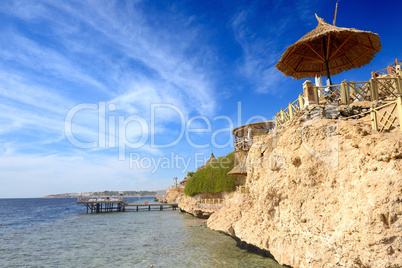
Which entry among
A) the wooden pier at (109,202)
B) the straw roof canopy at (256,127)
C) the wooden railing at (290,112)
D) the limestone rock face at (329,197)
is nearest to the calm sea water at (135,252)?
the limestone rock face at (329,197)

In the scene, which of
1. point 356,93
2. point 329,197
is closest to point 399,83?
point 356,93

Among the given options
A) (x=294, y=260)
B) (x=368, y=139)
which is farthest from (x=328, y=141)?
(x=294, y=260)

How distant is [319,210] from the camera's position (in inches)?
357

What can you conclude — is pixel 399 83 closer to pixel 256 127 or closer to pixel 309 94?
pixel 309 94

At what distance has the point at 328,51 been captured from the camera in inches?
533

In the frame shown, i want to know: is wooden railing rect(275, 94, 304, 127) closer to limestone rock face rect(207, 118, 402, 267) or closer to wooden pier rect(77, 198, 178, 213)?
limestone rock face rect(207, 118, 402, 267)

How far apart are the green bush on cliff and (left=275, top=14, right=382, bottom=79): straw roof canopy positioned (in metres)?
18.5

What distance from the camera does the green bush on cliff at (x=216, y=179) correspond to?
32.5 meters

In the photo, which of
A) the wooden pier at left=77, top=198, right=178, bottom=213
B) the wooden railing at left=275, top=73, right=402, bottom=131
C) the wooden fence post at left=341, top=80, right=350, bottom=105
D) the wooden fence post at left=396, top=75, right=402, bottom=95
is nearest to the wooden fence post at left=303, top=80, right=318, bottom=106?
the wooden railing at left=275, top=73, right=402, bottom=131

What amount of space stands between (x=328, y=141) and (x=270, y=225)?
5.32 metres

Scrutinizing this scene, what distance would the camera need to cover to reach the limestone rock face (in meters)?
6.73

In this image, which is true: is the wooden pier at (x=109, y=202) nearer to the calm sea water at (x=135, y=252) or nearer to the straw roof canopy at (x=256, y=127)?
the straw roof canopy at (x=256, y=127)

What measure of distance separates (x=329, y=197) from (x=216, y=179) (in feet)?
87.3

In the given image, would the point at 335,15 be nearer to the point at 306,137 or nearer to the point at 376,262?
the point at 306,137
